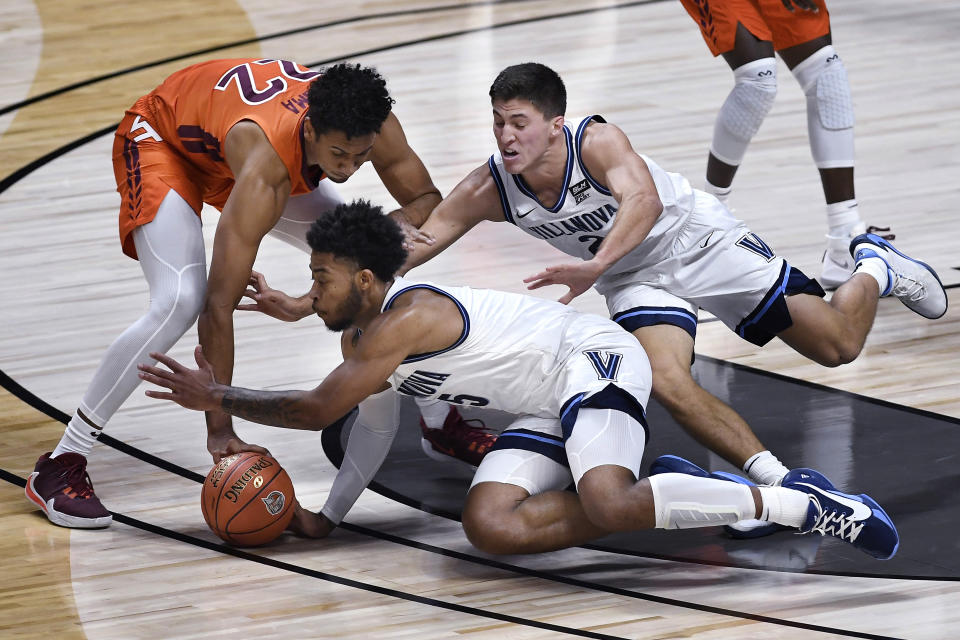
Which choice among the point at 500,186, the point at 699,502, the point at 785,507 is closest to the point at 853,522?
the point at 785,507

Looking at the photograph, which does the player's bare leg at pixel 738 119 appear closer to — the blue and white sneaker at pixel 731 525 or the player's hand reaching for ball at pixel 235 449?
the blue and white sneaker at pixel 731 525

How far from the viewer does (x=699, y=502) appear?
4.03 metres

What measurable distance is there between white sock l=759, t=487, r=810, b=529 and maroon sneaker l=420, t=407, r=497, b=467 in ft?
3.82

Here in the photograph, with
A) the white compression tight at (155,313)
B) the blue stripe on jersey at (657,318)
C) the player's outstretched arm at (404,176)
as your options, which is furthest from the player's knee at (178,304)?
the blue stripe on jersey at (657,318)

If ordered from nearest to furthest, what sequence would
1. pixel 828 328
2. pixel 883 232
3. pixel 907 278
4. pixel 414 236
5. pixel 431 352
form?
1. pixel 431 352
2. pixel 414 236
3. pixel 828 328
4. pixel 907 278
5. pixel 883 232

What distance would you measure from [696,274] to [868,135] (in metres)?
3.94

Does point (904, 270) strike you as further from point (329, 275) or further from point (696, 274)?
point (329, 275)

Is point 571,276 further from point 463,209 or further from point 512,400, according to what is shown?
point 463,209

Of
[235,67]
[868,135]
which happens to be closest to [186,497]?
[235,67]

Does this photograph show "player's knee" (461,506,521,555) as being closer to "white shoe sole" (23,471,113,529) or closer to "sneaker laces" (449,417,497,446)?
"sneaker laces" (449,417,497,446)

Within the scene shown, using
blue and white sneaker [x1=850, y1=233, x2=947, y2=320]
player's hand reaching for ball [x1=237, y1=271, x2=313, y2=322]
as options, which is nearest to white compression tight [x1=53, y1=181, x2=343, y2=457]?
player's hand reaching for ball [x1=237, y1=271, x2=313, y2=322]

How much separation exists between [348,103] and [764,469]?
1.58 m

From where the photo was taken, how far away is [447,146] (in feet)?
28.9

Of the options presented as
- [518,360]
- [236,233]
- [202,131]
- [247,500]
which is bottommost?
[247,500]
